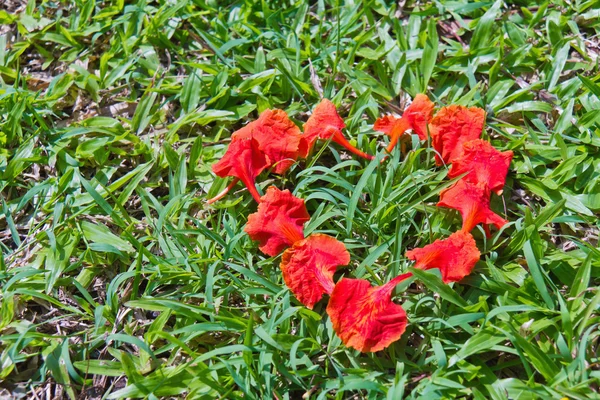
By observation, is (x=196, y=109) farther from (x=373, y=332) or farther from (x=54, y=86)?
(x=373, y=332)

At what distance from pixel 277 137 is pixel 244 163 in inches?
8.0

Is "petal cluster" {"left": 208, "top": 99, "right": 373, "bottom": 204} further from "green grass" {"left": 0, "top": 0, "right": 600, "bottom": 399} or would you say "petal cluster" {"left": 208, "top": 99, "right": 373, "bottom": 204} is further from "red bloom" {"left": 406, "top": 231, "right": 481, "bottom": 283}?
"red bloom" {"left": 406, "top": 231, "right": 481, "bottom": 283}

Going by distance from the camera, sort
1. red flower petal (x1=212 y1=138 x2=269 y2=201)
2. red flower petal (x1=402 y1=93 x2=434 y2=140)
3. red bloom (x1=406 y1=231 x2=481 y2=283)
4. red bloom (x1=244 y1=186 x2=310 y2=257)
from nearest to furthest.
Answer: red bloom (x1=406 y1=231 x2=481 y2=283), red bloom (x1=244 y1=186 x2=310 y2=257), red flower petal (x1=212 y1=138 x2=269 y2=201), red flower petal (x1=402 y1=93 x2=434 y2=140)

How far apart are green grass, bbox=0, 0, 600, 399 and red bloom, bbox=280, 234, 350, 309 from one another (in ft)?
0.32

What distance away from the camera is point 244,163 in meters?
2.65

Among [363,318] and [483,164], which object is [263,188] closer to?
[363,318]

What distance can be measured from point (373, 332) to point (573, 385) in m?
0.68

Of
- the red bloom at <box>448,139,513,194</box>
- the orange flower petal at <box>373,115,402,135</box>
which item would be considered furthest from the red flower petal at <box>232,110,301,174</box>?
the red bloom at <box>448,139,513,194</box>

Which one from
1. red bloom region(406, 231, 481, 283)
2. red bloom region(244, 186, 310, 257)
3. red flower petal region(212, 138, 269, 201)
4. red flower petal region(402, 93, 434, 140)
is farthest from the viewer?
red flower petal region(402, 93, 434, 140)

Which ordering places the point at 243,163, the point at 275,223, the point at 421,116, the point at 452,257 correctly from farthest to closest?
the point at 421,116 < the point at 243,163 < the point at 275,223 < the point at 452,257

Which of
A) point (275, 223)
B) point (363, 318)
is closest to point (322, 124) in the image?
point (275, 223)

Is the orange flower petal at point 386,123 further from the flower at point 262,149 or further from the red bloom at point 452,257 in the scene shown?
the red bloom at point 452,257

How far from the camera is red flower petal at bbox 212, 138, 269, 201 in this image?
2652 mm

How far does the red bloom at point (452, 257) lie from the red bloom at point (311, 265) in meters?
0.31
